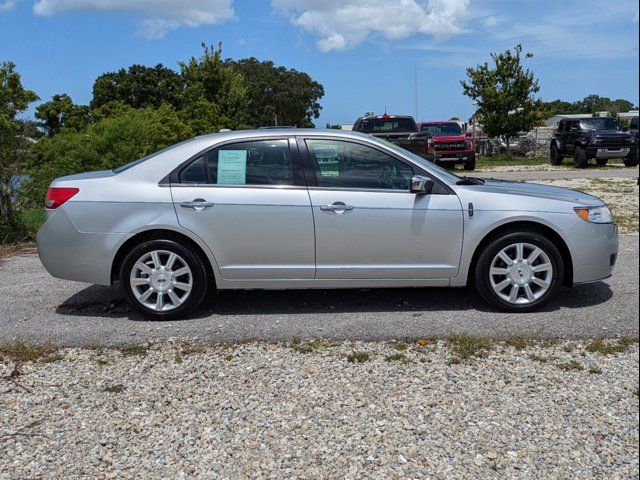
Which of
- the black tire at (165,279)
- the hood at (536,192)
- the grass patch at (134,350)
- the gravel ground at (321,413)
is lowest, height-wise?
the gravel ground at (321,413)

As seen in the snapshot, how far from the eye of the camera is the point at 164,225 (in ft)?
16.8

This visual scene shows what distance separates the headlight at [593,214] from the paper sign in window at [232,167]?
2.81 meters

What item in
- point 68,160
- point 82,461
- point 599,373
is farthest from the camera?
point 68,160

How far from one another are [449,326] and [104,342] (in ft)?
8.70

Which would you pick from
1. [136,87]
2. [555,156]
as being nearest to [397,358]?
[555,156]

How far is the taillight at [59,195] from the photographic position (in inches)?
205

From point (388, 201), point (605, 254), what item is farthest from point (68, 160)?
point (605, 254)

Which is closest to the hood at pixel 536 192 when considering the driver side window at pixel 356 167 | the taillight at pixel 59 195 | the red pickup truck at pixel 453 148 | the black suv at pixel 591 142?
the driver side window at pixel 356 167

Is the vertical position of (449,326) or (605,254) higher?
(605,254)

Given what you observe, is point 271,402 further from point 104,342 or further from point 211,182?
point 211,182

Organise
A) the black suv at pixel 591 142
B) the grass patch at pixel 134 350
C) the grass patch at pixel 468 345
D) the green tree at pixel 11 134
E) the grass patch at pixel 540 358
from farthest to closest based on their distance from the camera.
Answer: the black suv at pixel 591 142, the green tree at pixel 11 134, the grass patch at pixel 134 350, the grass patch at pixel 468 345, the grass patch at pixel 540 358

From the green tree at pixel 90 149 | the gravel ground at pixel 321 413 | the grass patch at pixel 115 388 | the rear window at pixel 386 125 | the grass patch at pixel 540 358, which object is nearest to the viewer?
the gravel ground at pixel 321 413

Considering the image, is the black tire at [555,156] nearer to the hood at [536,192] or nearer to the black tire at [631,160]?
the black tire at [631,160]

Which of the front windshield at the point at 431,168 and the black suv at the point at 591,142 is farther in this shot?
the black suv at the point at 591,142
